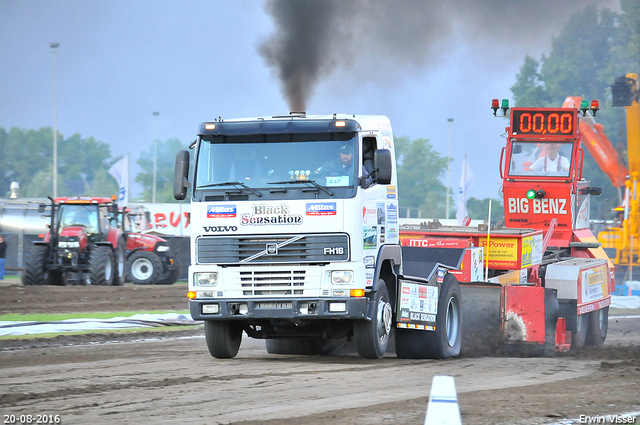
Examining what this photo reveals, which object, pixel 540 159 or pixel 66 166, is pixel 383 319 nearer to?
pixel 540 159

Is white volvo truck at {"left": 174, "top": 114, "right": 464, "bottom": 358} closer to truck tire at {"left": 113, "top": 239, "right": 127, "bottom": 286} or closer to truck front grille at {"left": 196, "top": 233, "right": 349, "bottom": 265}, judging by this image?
truck front grille at {"left": 196, "top": 233, "right": 349, "bottom": 265}

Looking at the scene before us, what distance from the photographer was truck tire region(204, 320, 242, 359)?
34.1ft

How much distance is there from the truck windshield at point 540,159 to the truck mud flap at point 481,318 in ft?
14.1

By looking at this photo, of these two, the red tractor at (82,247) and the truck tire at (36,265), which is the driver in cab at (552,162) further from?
the truck tire at (36,265)

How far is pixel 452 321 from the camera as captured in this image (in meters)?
11.6

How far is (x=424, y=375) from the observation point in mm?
9195

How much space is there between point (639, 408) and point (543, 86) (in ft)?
260

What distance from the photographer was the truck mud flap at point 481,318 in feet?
40.0

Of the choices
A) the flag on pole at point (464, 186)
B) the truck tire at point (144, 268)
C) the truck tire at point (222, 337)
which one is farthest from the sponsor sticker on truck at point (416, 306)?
the flag on pole at point (464, 186)

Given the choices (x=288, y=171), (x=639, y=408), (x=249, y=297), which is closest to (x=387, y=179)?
(x=288, y=171)

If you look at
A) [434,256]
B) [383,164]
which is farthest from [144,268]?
[383,164]

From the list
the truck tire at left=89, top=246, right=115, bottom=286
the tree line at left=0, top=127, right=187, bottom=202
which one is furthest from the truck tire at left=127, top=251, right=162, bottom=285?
the tree line at left=0, top=127, right=187, bottom=202

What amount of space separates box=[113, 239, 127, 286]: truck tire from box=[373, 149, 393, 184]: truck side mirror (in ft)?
55.2

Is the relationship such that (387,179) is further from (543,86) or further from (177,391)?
(543,86)
